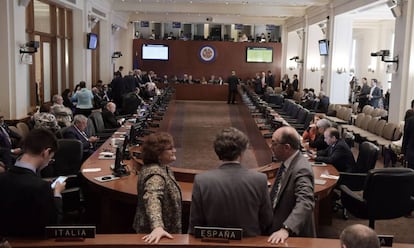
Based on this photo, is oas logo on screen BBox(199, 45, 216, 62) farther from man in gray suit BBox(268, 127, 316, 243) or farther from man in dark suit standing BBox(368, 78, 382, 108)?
man in gray suit BBox(268, 127, 316, 243)

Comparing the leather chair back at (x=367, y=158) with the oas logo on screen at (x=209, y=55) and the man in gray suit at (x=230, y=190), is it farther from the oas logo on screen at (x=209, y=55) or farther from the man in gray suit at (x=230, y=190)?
the oas logo on screen at (x=209, y=55)

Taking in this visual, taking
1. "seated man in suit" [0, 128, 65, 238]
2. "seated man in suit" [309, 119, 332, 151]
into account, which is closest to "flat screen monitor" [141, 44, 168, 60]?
"seated man in suit" [309, 119, 332, 151]

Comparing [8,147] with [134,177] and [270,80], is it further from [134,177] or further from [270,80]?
[270,80]

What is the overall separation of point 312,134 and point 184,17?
16.9 m

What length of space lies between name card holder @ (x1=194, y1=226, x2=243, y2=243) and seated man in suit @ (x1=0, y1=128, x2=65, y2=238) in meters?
0.82

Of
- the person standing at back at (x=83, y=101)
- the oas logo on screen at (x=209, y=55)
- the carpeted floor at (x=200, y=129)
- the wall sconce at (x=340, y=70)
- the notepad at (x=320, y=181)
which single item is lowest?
the carpeted floor at (x=200, y=129)

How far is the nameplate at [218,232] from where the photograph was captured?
107 inches

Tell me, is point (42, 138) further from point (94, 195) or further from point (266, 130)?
point (266, 130)

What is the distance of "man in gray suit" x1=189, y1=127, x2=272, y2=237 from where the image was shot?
9.01 feet

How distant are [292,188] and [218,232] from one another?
588mm

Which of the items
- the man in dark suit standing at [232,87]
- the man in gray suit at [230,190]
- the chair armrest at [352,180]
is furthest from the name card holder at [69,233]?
the man in dark suit standing at [232,87]

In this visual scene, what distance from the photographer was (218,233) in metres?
2.73

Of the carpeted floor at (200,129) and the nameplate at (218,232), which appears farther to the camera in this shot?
the carpeted floor at (200,129)

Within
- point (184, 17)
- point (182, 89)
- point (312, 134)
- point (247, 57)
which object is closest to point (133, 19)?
point (184, 17)
